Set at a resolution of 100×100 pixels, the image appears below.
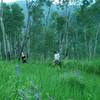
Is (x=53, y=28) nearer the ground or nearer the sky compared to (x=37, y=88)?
nearer the ground

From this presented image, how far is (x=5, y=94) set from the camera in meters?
4.53

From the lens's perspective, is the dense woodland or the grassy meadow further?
the dense woodland

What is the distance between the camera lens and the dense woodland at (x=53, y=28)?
165 ft

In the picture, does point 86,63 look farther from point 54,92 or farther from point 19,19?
point 19,19

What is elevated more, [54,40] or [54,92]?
[54,92]

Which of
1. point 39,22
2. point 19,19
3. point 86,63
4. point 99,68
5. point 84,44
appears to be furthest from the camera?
point 84,44

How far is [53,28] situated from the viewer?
233ft

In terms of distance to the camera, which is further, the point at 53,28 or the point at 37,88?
the point at 53,28

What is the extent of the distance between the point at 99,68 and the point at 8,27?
39.0m

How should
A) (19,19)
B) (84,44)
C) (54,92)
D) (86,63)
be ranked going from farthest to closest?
(84,44), (19,19), (86,63), (54,92)

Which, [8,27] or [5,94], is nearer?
[5,94]

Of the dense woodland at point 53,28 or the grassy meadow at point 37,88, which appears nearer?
the grassy meadow at point 37,88

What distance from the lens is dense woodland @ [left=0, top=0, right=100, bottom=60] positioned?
50312mm

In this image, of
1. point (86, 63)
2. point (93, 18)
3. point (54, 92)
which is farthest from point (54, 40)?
point (54, 92)
